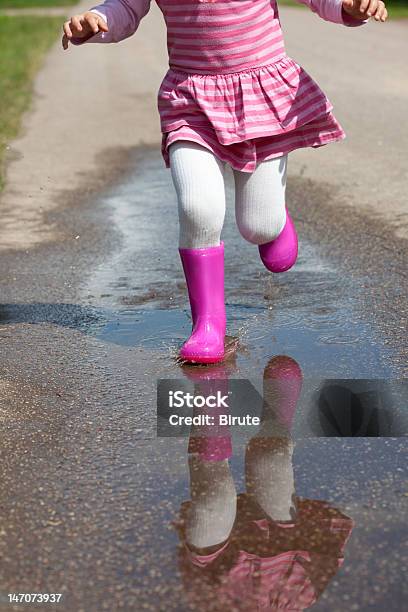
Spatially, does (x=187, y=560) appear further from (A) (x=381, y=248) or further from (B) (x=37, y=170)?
(B) (x=37, y=170)

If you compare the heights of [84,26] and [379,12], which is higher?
[379,12]

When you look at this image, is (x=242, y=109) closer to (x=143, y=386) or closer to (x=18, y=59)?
(x=143, y=386)

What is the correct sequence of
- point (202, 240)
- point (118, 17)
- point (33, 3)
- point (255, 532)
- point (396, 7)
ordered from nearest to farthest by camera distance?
point (255, 532) < point (202, 240) < point (118, 17) < point (396, 7) < point (33, 3)

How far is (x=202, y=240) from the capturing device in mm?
3826

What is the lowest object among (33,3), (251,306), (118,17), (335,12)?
(33,3)

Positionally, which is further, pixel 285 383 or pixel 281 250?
pixel 281 250

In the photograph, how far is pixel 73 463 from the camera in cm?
301

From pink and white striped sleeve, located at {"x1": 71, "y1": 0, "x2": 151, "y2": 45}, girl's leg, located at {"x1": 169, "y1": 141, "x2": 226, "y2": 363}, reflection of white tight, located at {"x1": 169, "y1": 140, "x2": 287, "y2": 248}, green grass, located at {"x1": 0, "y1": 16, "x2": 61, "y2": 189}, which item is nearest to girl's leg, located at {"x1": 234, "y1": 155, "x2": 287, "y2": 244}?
reflection of white tight, located at {"x1": 169, "y1": 140, "x2": 287, "y2": 248}

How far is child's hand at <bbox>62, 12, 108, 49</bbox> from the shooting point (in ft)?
12.4

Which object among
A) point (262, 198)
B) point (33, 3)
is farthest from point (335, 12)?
point (33, 3)

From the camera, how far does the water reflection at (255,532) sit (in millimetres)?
2340

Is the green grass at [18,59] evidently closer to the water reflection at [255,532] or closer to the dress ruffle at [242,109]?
the dress ruffle at [242,109]

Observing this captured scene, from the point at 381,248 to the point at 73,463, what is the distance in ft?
8.76

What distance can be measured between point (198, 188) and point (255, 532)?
1.44 meters
